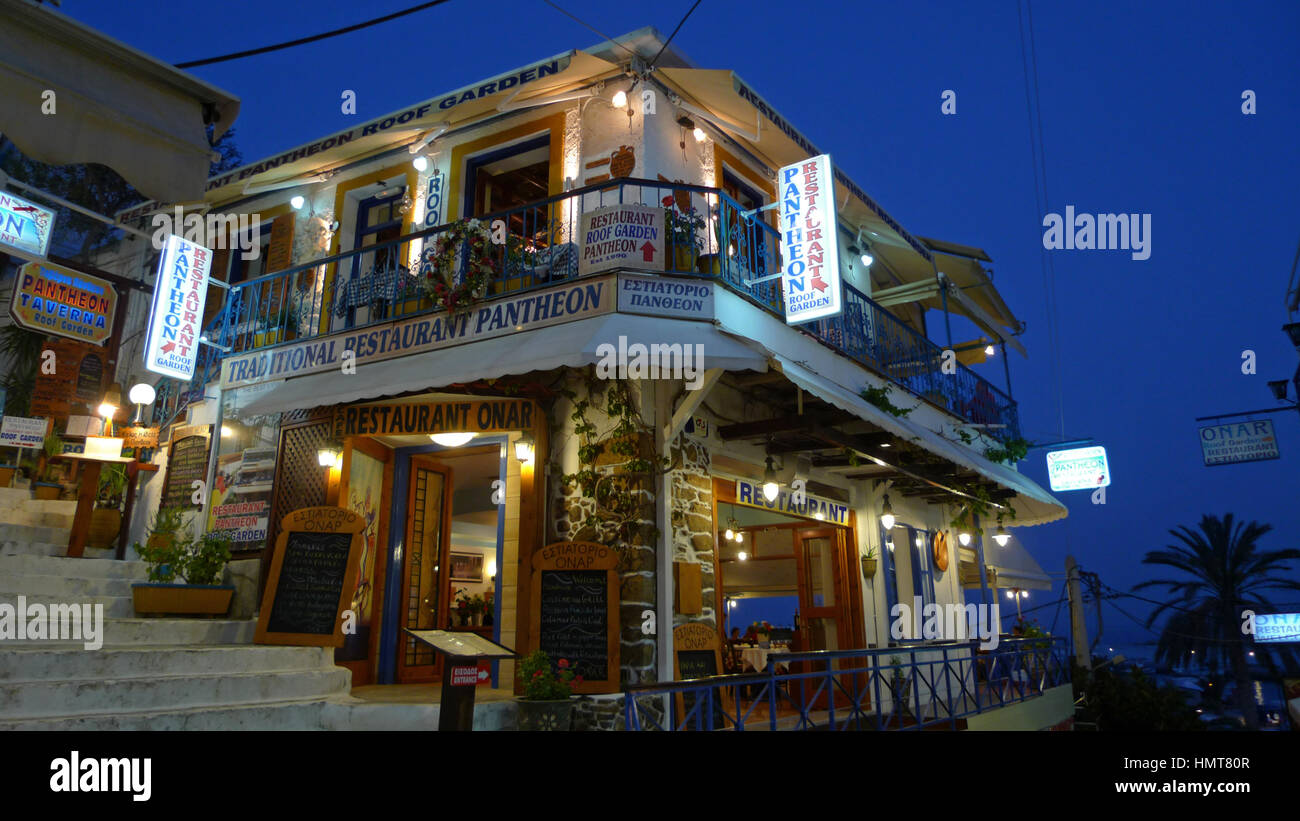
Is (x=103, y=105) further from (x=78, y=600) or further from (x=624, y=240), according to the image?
(x=78, y=600)

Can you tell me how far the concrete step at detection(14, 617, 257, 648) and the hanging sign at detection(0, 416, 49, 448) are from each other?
5.09 m

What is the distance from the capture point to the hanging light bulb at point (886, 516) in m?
12.2

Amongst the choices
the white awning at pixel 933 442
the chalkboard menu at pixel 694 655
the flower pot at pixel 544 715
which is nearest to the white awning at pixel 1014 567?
the white awning at pixel 933 442

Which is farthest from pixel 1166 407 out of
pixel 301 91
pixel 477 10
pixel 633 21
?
pixel 301 91

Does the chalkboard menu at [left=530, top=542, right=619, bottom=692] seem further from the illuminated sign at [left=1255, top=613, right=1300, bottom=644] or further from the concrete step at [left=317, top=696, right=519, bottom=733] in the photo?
the illuminated sign at [left=1255, top=613, right=1300, bottom=644]

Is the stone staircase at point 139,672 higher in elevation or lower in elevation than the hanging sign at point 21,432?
A: lower

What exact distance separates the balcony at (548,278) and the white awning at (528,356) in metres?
0.64

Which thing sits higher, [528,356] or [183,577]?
[528,356]

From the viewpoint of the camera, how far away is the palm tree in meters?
26.4

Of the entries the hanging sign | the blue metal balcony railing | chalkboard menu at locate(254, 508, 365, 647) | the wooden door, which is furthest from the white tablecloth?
the hanging sign

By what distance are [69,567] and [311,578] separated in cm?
232

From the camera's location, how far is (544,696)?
21.5ft

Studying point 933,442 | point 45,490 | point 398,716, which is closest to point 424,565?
point 398,716

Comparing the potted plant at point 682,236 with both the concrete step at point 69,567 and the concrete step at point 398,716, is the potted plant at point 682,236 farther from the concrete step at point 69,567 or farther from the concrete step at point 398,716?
the concrete step at point 69,567
